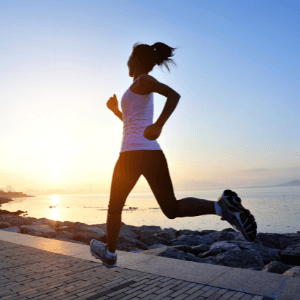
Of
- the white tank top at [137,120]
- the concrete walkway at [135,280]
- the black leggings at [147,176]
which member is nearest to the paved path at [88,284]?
the concrete walkway at [135,280]

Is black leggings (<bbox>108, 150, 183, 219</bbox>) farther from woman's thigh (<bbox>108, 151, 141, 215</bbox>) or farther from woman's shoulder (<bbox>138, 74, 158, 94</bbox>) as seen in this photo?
woman's shoulder (<bbox>138, 74, 158, 94</bbox>)

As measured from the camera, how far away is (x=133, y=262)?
3766mm

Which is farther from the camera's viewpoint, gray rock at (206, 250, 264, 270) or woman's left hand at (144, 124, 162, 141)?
gray rock at (206, 250, 264, 270)

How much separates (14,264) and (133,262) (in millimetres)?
1649

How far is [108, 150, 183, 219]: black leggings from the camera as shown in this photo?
7.74 ft

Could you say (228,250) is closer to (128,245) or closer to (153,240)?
(128,245)

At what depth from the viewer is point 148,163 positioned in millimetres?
2426

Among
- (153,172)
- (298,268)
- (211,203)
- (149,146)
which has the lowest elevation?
(298,268)

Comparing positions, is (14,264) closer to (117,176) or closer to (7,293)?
(7,293)

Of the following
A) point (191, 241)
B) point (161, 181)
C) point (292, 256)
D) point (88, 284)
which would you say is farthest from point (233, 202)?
point (191, 241)

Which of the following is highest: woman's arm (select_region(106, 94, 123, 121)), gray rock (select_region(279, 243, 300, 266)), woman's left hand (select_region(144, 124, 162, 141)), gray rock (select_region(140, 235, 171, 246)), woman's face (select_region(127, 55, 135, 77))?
woman's face (select_region(127, 55, 135, 77))

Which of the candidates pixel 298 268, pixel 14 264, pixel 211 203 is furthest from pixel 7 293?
pixel 298 268

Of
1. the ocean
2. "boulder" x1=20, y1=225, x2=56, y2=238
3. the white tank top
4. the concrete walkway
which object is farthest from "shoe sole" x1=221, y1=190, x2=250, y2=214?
the ocean

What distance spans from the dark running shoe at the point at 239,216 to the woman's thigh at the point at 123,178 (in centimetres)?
A: 79
